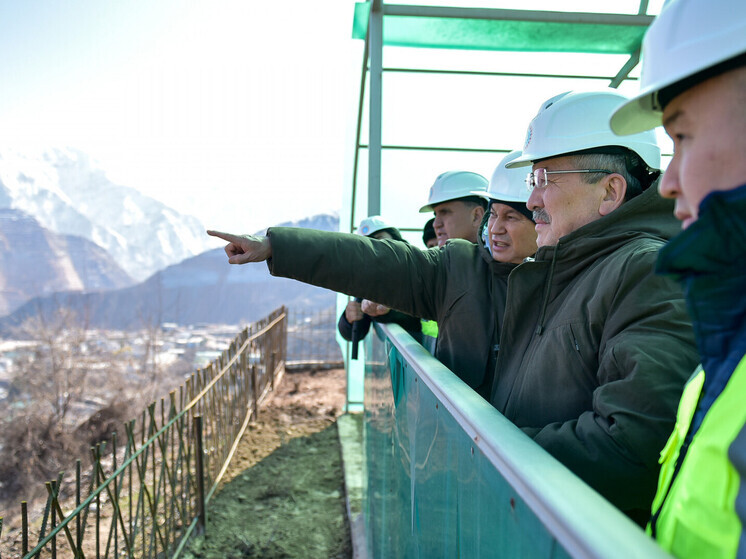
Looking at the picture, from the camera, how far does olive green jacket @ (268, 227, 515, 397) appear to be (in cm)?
239

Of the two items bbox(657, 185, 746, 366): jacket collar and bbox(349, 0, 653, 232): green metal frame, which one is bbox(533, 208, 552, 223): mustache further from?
bbox(349, 0, 653, 232): green metal frame

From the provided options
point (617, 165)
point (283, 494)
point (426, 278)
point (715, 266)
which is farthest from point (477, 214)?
point (283, 494)

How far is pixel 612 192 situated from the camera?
1.82 metres

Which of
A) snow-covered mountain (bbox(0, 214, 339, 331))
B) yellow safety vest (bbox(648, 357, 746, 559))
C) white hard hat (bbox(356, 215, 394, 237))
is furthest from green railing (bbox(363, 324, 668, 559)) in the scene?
snow-covered mountain (bbox(0, 214, 339, 331))

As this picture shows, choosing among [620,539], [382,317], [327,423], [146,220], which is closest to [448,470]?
[620,539]

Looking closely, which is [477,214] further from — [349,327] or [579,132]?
[579,132]

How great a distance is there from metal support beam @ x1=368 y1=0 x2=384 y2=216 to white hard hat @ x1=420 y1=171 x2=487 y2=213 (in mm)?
1751

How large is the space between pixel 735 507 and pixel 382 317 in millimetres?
2893

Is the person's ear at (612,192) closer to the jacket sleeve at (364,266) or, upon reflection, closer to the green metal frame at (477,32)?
the jacket sleeve at (364,266)

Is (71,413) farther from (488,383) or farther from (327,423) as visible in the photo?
(488,383)

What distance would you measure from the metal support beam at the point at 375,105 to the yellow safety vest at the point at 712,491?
5240 millimetres

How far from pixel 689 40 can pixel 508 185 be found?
1.71m

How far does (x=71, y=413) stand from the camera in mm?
21328

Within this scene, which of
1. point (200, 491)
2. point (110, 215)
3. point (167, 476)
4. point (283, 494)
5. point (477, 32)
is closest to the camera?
point (200, 491)
